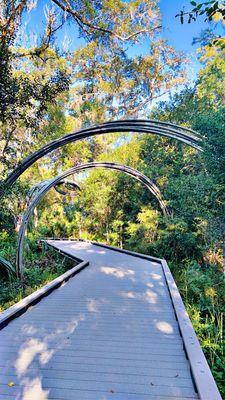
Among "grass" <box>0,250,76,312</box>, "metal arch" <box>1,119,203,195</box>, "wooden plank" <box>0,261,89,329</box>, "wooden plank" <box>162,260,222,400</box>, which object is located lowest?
"grass" <box>0,250,76,312</box>

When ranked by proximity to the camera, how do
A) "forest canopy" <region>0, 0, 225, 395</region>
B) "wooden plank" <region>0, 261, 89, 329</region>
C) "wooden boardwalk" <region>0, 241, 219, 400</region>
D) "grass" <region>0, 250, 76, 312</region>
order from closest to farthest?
"wooden boardwalk" <region>0, 241, 219, 400</region>, "wooden plank" <region>0, 261, 89, 329</region>, "forest canopy" <region>0, 0, 225, 395</region>, "grass" <region>0, 250, 76, 312</region>

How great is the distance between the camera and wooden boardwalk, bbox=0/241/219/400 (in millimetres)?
2068

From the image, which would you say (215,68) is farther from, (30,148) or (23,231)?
(23,231)

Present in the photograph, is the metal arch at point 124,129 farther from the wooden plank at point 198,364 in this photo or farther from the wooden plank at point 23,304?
the wooden plank at point 198,364

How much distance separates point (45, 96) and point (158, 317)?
15.6 ft

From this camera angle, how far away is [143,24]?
1672 cm

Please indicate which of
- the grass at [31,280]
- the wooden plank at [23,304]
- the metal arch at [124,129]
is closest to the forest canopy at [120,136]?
the grass at [31,280]

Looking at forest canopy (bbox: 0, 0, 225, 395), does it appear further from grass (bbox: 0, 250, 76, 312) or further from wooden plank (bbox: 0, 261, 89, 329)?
wooden plank (bbox: 0, 261, 89, 329)

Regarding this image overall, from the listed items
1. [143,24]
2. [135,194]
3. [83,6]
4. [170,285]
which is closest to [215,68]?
[143,24]

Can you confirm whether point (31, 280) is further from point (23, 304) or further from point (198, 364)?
point (198, 364)

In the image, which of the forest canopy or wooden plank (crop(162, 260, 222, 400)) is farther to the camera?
the forest canopy

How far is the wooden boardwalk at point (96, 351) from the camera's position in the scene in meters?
2.07

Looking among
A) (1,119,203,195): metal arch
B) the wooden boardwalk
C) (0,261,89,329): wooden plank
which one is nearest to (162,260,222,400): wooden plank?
the wooden boardwalk

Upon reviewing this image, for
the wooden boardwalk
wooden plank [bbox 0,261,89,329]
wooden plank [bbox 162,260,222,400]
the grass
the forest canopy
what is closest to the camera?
wooden plank [bbox 162,260,222,400]
